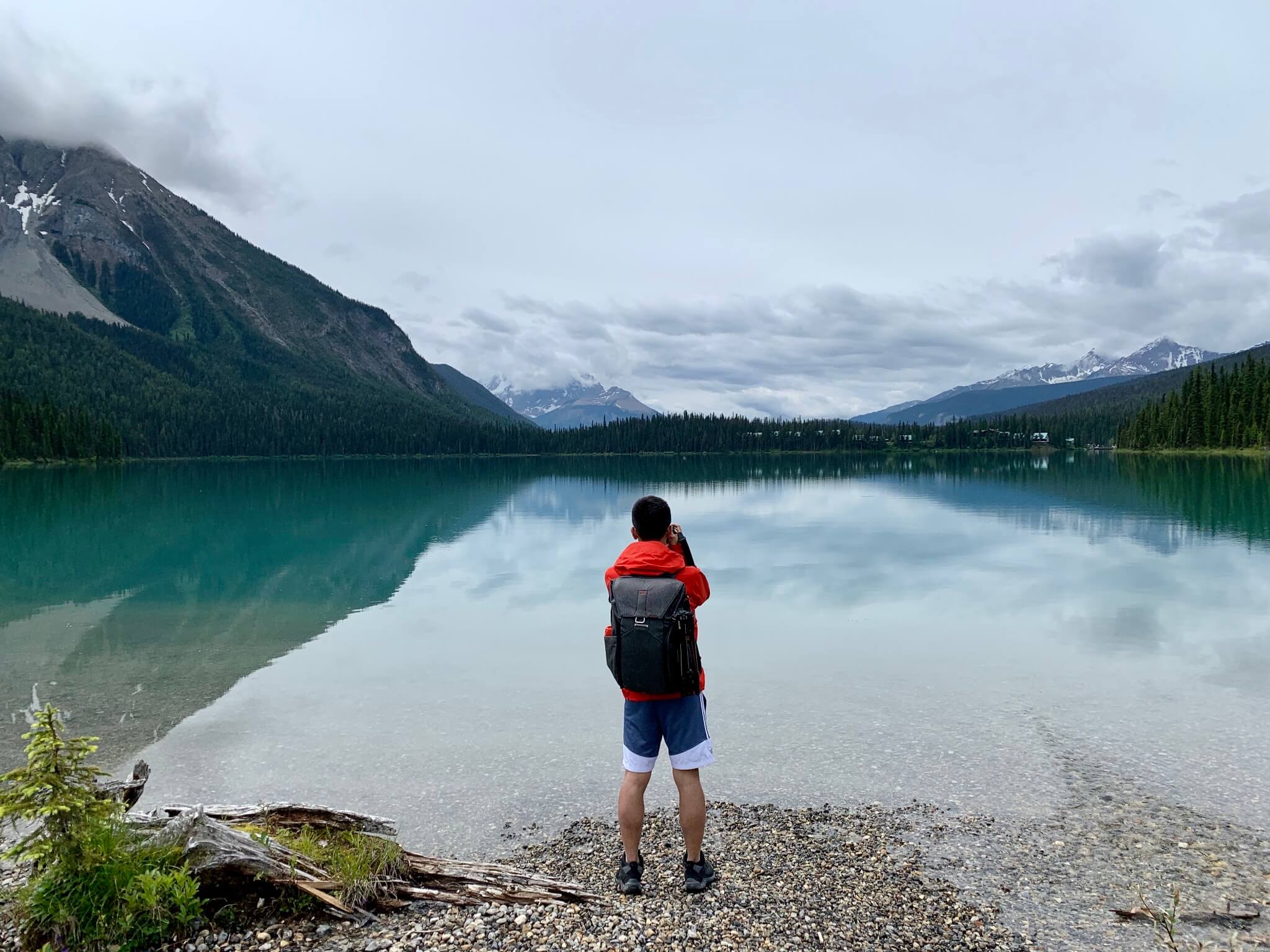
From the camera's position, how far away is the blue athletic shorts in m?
8.36

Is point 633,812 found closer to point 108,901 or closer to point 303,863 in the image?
point 303,863

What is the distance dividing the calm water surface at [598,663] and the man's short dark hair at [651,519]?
489 cm

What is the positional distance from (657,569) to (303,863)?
433 cm

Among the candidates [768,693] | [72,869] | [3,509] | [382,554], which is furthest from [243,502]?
[72,869]

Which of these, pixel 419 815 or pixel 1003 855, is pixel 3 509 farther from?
pixel 1003 855

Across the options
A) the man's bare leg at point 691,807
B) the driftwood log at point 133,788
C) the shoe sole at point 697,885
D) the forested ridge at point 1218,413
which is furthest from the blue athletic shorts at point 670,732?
the forested ridge at point 1218,413

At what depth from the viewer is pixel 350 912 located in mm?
7344

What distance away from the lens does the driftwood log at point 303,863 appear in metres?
7.32

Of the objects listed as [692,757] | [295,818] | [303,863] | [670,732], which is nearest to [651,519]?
[670,732]

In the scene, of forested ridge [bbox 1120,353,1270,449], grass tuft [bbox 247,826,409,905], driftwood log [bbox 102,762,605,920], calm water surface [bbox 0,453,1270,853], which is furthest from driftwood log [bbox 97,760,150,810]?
forested ridge [bbox 1120,353,1270,449]

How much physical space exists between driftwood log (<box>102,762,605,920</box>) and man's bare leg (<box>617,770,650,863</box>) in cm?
63

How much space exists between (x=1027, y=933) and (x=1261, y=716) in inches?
414

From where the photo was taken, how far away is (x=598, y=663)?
2006 cm

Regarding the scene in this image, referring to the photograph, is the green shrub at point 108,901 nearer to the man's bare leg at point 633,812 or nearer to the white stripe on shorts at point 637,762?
the man's bare leg at point 633,812
